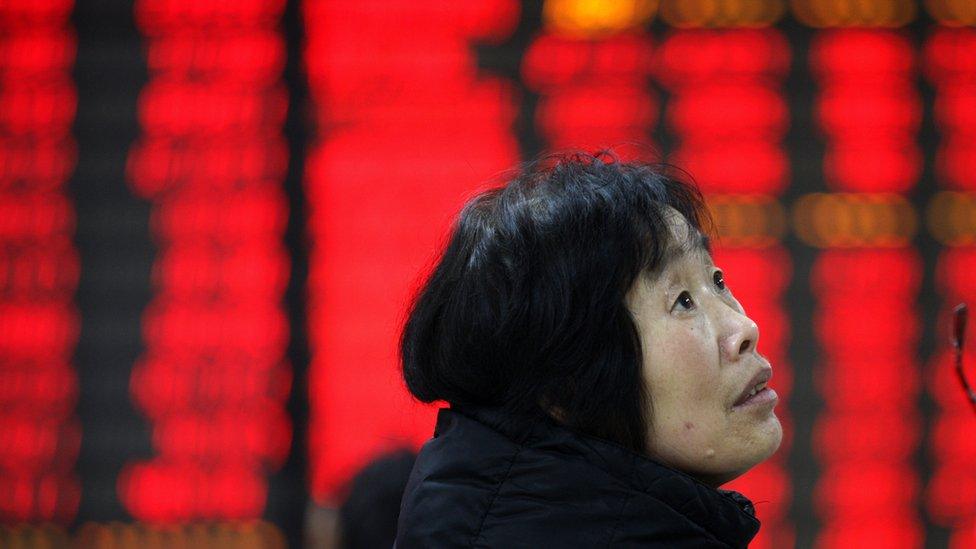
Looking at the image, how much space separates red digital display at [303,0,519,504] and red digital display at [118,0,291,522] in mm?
94

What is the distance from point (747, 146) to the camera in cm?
270

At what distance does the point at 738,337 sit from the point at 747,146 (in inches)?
73.9

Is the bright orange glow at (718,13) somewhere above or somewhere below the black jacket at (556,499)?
above

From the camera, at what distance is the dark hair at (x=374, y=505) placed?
5.64ft

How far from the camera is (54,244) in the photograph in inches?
105

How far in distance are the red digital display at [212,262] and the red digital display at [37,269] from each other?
0.16m

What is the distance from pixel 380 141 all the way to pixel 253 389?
62 cm

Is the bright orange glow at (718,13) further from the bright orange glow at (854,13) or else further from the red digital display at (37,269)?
the red digital display at (37,269)

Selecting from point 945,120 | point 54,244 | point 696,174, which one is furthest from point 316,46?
point 945,120

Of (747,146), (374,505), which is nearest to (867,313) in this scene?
(747,146)

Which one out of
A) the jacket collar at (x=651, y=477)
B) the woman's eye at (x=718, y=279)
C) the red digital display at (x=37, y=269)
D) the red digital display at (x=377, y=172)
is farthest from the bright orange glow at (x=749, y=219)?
the jacket collar at (x=651, y=477)

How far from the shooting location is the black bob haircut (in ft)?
2.81

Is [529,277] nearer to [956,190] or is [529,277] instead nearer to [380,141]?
[380,141]

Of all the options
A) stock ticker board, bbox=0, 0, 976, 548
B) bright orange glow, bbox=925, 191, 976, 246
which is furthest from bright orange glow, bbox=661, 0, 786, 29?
bright orange glow, bbox=925, 191, 976, 246
